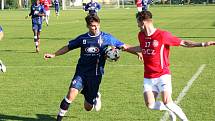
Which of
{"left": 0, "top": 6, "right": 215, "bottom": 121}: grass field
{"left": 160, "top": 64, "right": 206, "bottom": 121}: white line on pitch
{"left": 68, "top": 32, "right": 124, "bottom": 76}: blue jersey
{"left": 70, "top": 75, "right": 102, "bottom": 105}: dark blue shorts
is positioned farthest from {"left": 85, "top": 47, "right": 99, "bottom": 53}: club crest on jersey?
{"left": 160, "top": 64, "right": 206, "bottom": 121}: white line on pitch

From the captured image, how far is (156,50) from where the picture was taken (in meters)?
8.33

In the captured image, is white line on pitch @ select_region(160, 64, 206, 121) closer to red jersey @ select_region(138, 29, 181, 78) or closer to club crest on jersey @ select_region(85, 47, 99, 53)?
red jersey @ select_region(138, 29, 181, 78)

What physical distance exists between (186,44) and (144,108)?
93.4 inches

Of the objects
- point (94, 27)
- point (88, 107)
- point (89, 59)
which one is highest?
point (94, 27)

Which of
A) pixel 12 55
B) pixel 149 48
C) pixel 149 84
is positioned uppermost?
pixel 149 48

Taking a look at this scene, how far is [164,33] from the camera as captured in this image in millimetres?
8336

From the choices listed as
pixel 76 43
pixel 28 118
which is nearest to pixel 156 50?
pixel 76 43

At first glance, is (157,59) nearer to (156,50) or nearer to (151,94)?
(156,50)

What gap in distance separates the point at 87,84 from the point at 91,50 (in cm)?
62

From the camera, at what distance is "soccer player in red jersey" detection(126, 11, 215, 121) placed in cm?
827

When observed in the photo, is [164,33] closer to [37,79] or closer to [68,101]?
[68,101]

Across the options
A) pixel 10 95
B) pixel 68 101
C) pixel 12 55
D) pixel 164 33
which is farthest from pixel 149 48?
pixel 12 55

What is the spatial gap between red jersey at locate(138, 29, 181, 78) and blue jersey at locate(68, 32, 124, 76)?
80 centimetres

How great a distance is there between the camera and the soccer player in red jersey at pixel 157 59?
827cm
